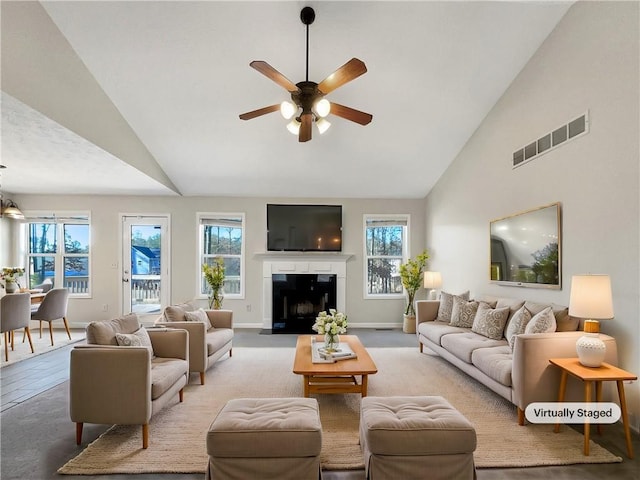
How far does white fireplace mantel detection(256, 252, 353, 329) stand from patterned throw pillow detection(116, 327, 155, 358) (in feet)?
12.1

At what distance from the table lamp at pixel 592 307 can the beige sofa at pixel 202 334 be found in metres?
3.37

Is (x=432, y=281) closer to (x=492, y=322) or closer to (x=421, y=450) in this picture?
(x=492, y=322)

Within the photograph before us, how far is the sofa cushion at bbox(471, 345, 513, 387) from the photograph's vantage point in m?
3.09

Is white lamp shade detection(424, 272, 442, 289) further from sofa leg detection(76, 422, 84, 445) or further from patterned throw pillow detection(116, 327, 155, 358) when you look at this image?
sofa leg detection(76, 422, 84, 445)

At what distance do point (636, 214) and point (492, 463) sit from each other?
210 centimetres

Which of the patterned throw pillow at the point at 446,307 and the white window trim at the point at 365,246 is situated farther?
the white window trim at the point at 365,246

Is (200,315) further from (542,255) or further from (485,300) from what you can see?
(542,255)

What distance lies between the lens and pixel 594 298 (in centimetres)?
276

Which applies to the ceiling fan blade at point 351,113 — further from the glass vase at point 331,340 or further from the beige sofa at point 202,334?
the beige sofa at point 202,334

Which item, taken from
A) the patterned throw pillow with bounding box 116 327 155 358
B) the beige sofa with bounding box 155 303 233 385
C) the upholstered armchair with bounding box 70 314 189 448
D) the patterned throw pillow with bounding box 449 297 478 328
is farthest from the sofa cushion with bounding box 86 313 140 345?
the patterned throw pillow with bounding box 449 297 478 328

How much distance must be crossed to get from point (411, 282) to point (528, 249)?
2.79 meters

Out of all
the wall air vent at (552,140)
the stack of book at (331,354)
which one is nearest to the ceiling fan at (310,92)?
the wall air vent at (552,140)

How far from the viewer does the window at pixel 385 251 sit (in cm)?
733

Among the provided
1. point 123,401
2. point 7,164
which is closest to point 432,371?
point 123,401
